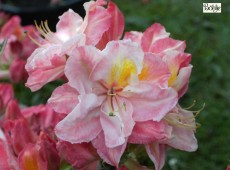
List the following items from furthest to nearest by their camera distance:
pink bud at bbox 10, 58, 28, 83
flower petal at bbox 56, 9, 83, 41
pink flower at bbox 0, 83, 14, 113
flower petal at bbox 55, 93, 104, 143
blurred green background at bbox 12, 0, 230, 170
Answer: blurred green background at bbox 12, 0, 230, 170 → pink bud at bbox 10, 58, 28, 83 → pink flower at bbox 0, 83, 14, 113 → flower petal at bbox 56, 9, 83, 41 → flower petal at bbox 55, 93, 104, 143

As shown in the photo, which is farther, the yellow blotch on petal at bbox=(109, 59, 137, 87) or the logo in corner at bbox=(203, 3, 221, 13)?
the logo in corner at bbox=(203, 3, 221, 13)

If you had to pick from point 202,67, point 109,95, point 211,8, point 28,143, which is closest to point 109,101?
point 109,95

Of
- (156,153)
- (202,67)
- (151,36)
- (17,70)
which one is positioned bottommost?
(202,67)

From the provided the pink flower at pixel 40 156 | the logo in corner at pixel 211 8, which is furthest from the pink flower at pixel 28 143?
the logo in corner at pixel 211 8

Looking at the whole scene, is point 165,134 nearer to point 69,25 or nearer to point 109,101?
point 109,101

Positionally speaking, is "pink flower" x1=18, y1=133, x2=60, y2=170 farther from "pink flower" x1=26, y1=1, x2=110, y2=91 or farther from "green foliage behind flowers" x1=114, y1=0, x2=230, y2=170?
"green foliage behind flowers" x1=114, y1=0, x2=230, y2=170

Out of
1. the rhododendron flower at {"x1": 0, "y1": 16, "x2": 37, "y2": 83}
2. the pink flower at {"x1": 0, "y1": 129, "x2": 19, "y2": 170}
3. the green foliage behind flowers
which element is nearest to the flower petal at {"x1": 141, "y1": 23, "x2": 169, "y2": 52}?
the pink flower at {"x1": 0, "y1": 129, "x2": 19, "y2": 170}

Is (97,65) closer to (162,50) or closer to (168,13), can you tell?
(162,50)

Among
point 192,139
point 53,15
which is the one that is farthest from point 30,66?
point 53,15

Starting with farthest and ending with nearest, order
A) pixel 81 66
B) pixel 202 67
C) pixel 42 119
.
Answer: pixel 202 67, pixel 42 119, pixel 81 66
